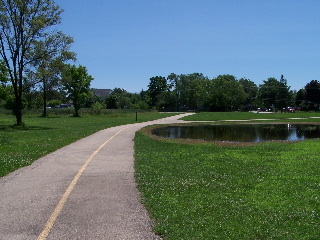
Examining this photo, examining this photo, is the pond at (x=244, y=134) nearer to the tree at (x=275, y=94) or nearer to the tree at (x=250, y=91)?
the tree at (x=275, y=94)

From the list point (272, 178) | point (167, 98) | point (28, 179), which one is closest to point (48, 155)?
point (28, 179)

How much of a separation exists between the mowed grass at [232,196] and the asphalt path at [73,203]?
38 cm

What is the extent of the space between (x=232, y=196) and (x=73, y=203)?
10.4 feet

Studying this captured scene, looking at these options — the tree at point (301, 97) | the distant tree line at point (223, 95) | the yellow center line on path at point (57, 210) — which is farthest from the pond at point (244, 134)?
the tree at point (301, 97)

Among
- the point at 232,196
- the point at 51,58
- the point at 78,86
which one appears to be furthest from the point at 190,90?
the point at 232,196

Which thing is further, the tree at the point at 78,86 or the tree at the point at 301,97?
the tree at the point at 301,97

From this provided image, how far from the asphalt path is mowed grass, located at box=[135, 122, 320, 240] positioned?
1.23 feet

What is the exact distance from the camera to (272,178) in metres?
9.12

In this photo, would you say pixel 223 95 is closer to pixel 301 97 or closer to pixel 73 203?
pixel 301 97

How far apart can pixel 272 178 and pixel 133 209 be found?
432 centimetres

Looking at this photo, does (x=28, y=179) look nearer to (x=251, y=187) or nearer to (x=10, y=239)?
(x=10, y=239)

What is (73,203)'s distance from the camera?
6.82 m

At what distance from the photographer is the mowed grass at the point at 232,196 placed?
530 centimetres

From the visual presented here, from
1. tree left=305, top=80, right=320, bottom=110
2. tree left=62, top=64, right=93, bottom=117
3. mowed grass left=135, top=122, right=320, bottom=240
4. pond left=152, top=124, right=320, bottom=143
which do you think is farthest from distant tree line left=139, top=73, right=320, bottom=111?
mowed grass left=135, top=122, right=320, bottom=240
